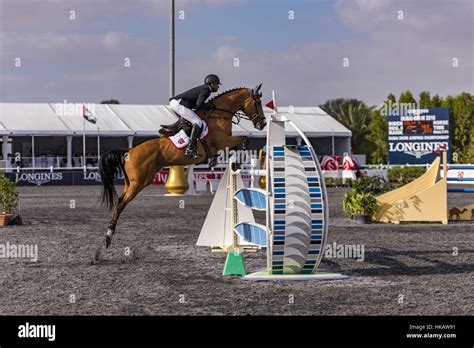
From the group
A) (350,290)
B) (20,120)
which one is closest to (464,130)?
(20,120)

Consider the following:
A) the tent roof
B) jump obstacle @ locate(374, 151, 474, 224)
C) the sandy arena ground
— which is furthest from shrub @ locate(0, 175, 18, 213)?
the tent roof

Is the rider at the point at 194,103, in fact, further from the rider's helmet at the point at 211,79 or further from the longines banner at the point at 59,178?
the longines banner at the point at 59,178

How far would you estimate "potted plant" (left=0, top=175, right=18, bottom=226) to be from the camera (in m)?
14.9

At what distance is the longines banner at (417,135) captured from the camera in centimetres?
4009

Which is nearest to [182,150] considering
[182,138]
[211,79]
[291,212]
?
[182,138]

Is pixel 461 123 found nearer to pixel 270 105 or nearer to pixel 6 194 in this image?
pixel 6 194

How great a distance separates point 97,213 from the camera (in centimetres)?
1847

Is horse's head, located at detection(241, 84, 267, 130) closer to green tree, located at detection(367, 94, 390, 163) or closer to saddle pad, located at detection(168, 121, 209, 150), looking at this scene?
saddle pad, located at detection(168, 121, 209, 150)

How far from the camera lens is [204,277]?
885 centimetres

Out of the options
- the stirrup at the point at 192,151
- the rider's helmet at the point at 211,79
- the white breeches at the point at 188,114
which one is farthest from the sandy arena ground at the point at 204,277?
the rider's helmet at the point at 211,79

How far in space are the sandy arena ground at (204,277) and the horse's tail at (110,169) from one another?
0.92 m

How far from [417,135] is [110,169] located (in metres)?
32.1

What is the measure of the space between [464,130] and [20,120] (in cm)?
2679
